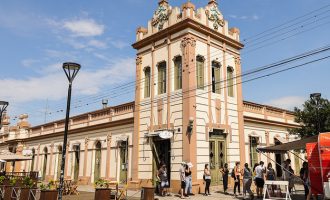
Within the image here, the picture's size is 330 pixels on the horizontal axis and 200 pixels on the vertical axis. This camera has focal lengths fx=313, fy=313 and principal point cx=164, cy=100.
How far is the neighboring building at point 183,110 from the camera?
53.2 ft

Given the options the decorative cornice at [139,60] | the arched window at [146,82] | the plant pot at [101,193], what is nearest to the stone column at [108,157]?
the arched window at [146,82]

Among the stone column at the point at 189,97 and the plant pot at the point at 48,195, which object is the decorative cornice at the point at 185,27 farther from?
the plant pot at the point at 48,195

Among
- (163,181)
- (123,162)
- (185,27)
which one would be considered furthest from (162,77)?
(123,162)

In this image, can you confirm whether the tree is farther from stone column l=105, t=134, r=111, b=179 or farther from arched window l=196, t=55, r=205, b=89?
stone column l=105, t=134, r=111, b=179

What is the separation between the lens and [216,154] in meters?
16.8

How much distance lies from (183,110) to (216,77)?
354cm

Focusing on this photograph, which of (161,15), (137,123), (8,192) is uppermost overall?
(161,15)

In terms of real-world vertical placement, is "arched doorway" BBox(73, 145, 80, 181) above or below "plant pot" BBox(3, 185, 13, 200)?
above

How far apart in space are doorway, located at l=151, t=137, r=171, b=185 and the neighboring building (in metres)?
0.05

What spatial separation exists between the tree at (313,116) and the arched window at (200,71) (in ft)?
24.5

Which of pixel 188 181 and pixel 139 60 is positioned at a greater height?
pixel 139 60

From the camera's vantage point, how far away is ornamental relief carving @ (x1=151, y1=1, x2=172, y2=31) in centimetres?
1848

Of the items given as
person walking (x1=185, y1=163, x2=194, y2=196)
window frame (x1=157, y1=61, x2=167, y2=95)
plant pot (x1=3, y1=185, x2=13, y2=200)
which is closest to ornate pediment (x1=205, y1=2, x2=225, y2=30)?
window frame (x1=157, y1=61, x2=167, y2=95)

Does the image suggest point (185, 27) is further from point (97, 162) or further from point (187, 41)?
point (97, 162)
